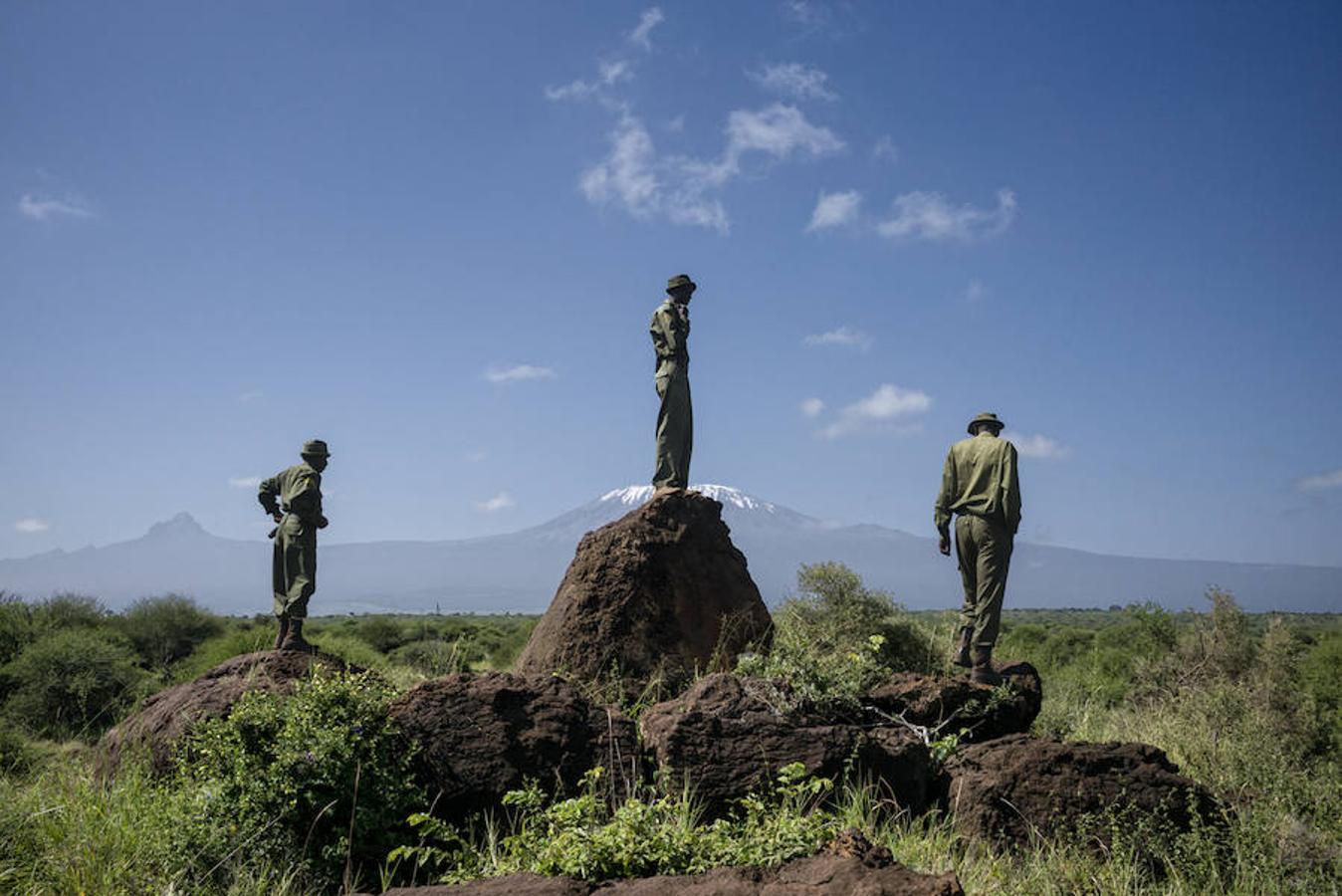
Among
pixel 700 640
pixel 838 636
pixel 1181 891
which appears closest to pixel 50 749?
pixel 700 640

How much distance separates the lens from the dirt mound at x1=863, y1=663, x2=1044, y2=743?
8141 millimetres

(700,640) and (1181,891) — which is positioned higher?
(700,640)

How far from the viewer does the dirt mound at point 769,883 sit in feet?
11.5

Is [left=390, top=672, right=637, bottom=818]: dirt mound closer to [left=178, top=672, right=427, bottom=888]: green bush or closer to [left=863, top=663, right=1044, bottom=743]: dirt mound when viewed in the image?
[left=178, top=672, right=427, bottom=888]: green bush

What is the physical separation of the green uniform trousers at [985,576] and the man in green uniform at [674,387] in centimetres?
383

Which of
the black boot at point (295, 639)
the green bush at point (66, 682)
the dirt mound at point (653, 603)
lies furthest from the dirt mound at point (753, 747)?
the green bush at point (66, 682)

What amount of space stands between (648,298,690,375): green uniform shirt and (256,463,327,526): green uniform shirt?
501 centimetres

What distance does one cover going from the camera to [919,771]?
23.8 feet

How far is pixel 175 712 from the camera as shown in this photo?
8461 millimetres

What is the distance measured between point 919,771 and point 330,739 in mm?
4439

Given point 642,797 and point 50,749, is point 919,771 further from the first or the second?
point 50,749

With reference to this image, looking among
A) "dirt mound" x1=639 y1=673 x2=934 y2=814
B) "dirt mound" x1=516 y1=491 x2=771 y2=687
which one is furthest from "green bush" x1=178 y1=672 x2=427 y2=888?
"dirt mound" x1=516 y1=491 x2=771 y2=687

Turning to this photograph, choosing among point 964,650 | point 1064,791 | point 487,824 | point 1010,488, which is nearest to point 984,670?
point 964,650

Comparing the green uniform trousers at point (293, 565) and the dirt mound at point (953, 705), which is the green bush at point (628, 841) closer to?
the dirt mound at point (953, 705)
